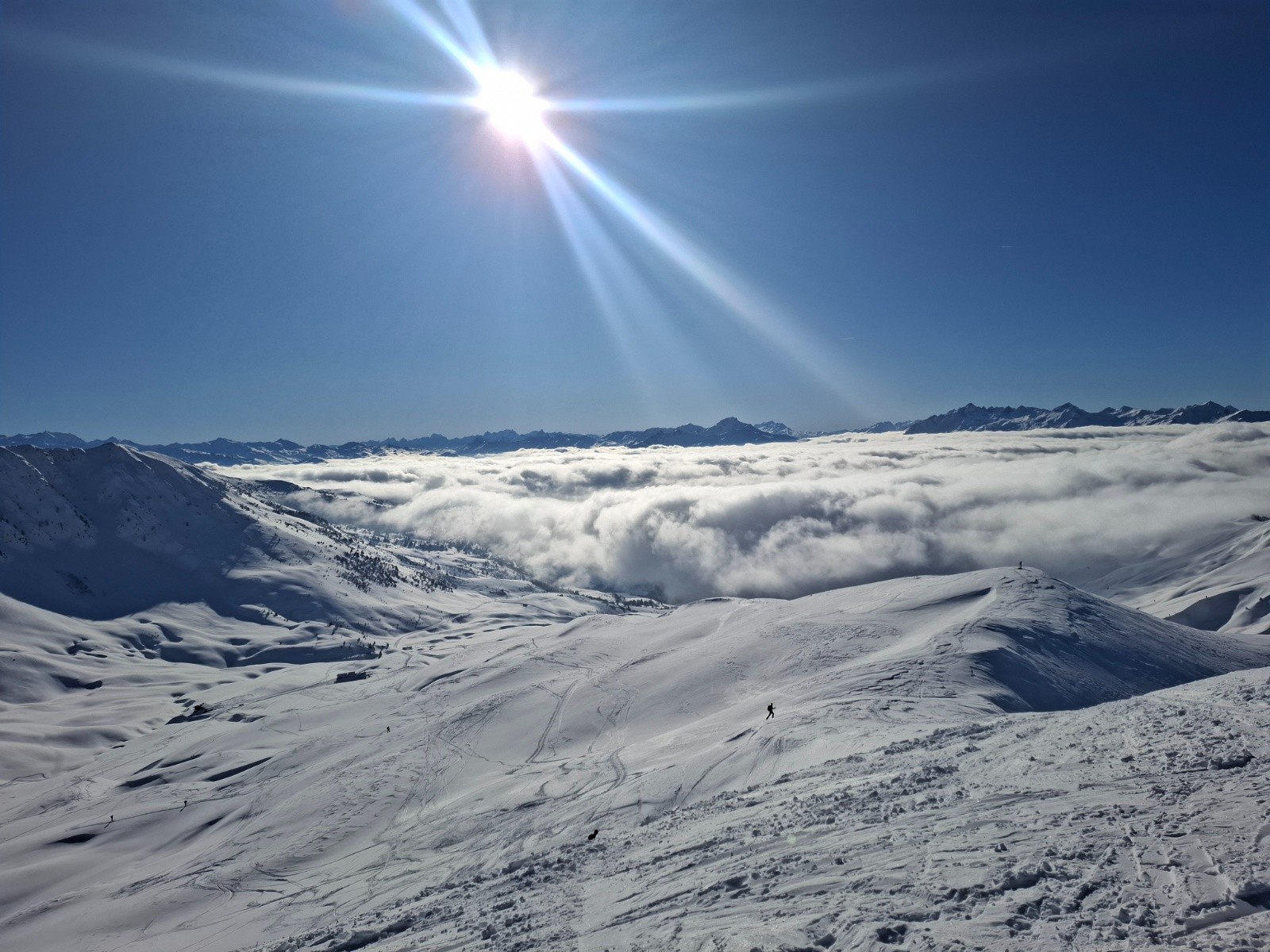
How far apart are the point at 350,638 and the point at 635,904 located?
171910 mm

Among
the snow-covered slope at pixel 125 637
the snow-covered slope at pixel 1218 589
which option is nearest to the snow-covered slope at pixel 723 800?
the snow-covered slope at pixel 125 637

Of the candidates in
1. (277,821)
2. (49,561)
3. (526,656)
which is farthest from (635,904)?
(49,561)

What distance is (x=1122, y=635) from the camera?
4534cm

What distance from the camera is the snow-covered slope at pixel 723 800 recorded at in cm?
1256

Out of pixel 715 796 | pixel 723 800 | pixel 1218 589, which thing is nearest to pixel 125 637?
pixel 715 796

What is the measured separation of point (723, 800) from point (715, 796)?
139 cm

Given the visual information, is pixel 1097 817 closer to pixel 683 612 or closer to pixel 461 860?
pixel 461 860

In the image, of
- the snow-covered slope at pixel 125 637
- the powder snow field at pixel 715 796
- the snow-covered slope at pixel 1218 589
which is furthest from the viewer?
the snow-covered slope at pixel 1218 589

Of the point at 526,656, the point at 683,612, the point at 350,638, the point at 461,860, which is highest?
the point at 350,638

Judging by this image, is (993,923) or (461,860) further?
(461,860)

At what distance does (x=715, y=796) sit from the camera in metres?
25.5

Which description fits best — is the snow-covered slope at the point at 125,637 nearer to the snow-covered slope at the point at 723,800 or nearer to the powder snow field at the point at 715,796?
the powder snow field at the point at 715,796

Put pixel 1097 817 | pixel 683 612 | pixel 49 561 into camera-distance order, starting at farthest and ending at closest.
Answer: pixel 49 561 < pixel 683 612 < pixel 1097 817

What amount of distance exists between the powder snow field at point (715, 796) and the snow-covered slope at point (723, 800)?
0.15 metres
